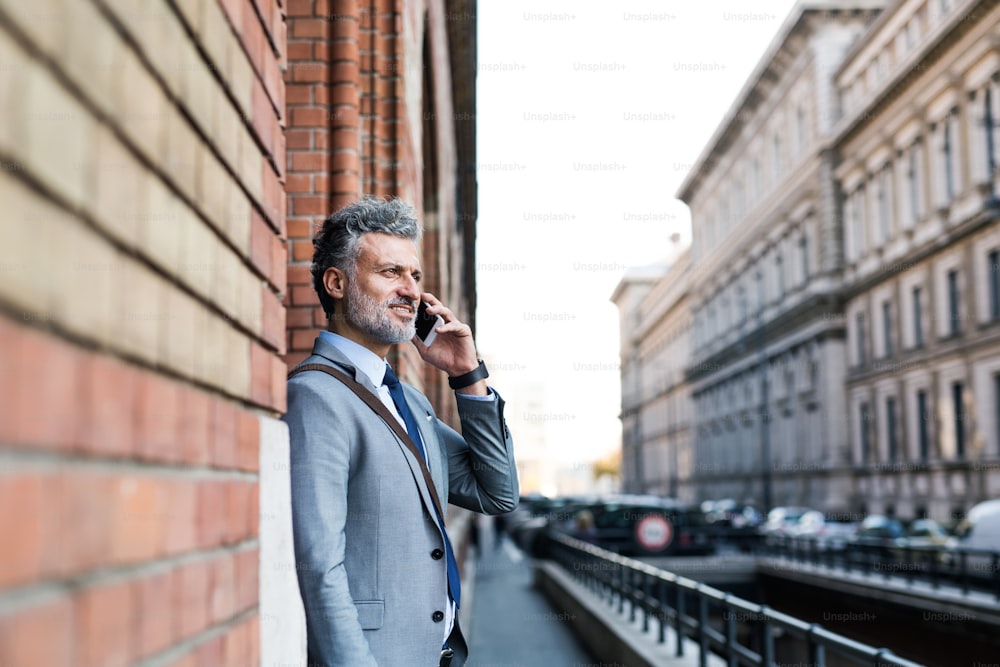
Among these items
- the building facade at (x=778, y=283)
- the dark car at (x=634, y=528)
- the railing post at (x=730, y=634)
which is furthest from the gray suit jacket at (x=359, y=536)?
the building facade at (x=778, y=283)

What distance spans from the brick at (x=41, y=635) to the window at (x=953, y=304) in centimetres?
3957

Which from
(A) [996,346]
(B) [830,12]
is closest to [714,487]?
(B) [830,12]

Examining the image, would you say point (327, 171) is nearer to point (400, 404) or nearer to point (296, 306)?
point (296, 306)

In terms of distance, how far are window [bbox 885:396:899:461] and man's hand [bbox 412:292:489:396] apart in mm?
43046

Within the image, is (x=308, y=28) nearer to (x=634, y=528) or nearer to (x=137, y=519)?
(x=137, y=519)

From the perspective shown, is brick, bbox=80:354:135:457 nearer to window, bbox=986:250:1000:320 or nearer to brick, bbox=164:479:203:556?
brick, bbox=164:479:203:556

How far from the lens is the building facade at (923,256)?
35.0 m

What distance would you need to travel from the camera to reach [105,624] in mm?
1070

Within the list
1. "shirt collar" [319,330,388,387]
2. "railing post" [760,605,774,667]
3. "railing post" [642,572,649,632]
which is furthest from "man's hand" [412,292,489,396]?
"railing post" [642,572,649,632]

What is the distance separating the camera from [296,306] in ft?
14.6

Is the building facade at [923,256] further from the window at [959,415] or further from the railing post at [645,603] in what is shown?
the railing post at [645,603]

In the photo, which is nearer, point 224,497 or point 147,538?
point 147,538

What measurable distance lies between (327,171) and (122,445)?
3.56 metres

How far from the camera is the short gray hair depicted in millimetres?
2709
